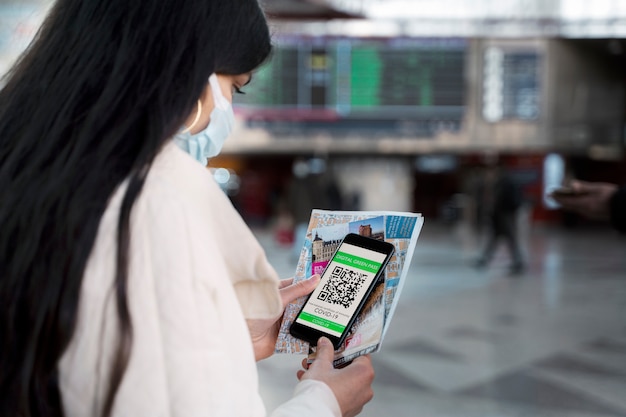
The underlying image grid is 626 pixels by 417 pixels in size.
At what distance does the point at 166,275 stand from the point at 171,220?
7 cm

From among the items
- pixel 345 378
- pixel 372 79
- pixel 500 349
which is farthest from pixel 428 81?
pixel 345 378

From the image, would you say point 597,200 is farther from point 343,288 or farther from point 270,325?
point 270,325

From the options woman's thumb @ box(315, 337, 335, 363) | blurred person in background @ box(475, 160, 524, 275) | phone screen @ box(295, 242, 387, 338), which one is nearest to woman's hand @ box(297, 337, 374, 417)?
woman's thumb @ box(315, 337, 335, 363)

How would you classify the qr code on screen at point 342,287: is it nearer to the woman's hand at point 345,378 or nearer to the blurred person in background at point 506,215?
the woman's hand at point 345,378

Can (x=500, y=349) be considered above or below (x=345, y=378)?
below

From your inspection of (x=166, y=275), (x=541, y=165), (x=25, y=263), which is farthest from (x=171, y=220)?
(x=541, y=165)

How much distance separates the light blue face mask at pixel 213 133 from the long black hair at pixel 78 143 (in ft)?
0.44

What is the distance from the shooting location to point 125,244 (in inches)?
31.6

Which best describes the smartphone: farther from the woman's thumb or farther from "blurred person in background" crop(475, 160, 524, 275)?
"blurred person in background" crop(475, 160, 524, 275)

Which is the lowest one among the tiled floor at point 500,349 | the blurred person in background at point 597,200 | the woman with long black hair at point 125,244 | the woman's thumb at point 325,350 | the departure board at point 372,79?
the tiled floor at point 500,349

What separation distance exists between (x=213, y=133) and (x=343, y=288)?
14.8 inches

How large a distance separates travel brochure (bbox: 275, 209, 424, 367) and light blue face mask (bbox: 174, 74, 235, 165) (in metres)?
0.24

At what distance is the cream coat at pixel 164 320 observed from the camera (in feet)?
2.66

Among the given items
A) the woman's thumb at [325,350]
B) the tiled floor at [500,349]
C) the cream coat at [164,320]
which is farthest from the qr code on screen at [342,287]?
the tiled floor at [500,349]
